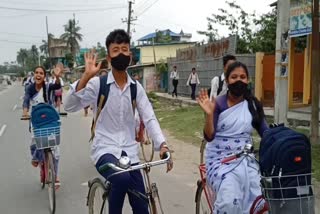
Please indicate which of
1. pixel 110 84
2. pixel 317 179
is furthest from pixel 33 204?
pixel 317 179

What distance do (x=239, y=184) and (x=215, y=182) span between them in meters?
0.24

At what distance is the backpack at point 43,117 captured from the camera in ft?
20.3

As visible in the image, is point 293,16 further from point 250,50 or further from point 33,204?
point 33,204

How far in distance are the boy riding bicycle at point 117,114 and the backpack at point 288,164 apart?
99 cm

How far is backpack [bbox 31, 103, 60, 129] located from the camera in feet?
20.3

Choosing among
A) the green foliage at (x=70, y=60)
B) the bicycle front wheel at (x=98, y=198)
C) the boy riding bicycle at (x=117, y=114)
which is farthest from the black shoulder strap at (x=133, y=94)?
the green foliage at (x=70, y=60)

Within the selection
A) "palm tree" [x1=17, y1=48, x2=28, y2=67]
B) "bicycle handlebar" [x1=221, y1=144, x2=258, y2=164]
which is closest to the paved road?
"bicycle handlebar" [x1=221, y1=144, x2=258, y2=164]

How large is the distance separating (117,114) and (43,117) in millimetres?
2575

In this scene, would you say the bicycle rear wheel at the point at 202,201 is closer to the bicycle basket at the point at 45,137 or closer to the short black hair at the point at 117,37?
the short black hair at the point at 117,37

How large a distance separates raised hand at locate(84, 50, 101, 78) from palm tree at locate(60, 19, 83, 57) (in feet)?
271

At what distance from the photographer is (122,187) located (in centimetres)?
372

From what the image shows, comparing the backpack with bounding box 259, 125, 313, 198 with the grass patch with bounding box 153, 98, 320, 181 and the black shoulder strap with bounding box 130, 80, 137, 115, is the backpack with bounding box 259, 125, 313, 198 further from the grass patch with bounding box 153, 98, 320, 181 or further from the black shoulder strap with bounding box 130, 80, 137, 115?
the grass patch with bounding box 153, 98, 320, 181

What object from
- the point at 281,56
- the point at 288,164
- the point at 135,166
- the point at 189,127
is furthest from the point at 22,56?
the point at 288,164

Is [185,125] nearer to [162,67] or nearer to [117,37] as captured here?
[117,37]
